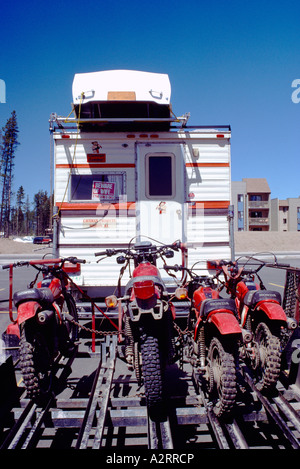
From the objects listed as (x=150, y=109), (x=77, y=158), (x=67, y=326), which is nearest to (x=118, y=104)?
(x=150, y=109)

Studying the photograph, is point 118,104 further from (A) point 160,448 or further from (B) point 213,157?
(A) point 160,448

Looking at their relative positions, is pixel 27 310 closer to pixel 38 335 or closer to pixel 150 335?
pixel 38 335

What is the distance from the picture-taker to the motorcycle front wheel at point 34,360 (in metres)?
3.22

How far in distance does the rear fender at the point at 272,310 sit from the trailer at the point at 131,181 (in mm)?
2921

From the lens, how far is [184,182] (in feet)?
21.7

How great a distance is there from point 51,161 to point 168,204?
231cm

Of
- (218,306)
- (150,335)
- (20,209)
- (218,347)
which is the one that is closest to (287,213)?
(20,209)

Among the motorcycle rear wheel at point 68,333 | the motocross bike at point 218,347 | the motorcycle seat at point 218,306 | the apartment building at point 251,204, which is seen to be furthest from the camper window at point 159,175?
the apartment building at point 251,204

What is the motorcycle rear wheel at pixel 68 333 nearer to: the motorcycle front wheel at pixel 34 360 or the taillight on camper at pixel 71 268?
the motorcycle front wheel at pixel 34 360

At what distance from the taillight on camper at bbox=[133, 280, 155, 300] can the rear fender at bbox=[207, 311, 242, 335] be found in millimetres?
624

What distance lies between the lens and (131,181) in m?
6.57

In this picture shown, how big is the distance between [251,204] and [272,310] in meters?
61.3

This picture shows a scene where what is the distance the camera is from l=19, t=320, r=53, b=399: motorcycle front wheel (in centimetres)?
322

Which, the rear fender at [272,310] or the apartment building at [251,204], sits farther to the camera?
the apartment building at [251,204]
